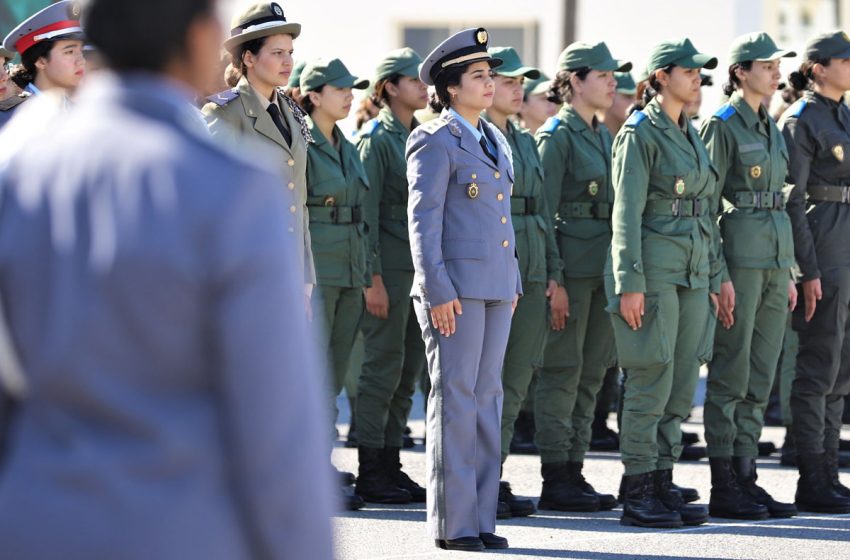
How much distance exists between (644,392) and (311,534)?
519 centimetres

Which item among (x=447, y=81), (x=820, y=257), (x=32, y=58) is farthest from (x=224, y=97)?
(x=820, y=257)

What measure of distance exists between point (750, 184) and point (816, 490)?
1.55 meters

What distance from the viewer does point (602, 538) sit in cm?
691

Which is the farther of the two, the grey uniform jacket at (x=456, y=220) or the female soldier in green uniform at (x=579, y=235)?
the female soldier in green uniform at (x=579, y=235)

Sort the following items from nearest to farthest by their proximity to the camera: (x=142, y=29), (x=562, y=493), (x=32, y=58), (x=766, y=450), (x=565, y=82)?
(x=142, y=29) < (x=32, y=58) < (x=562, y=493) < (x=565, y=82) < (x=766, y=450)

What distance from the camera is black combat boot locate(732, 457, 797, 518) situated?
24.9 ft

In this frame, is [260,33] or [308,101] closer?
[260,33]

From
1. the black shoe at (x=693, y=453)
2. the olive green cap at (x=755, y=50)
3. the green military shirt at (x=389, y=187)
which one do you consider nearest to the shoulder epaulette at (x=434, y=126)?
the green military shirt at (x=389, y=187)

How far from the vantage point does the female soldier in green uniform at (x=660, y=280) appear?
7102 millimetres

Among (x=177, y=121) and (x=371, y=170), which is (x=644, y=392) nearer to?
(x=371, y=170)

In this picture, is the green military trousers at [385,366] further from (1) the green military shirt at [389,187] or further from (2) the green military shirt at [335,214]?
(2) the green military shirt at [335,214]

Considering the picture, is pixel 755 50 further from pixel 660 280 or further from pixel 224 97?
pixel 224 97

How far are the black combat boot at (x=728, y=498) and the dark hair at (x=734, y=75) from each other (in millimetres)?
1886

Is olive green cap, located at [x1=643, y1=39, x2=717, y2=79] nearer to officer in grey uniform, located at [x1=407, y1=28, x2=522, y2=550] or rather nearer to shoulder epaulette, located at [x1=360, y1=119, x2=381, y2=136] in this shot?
officer in grey uniform, located at [x1=407, y1=28, x2=522, y2=550]
